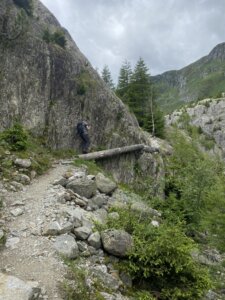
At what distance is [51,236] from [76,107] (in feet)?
55.6

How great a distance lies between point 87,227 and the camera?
1173cm

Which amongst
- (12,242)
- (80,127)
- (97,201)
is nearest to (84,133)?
(80,127)

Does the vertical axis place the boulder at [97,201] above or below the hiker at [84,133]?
below

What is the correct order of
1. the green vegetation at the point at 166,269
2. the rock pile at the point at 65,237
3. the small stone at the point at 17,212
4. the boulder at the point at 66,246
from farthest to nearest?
the small stone at the point at 17,212
the green vegetation at the point at 166,269
the boulder at the point at 66,246
the rock pile at the point at 65,237

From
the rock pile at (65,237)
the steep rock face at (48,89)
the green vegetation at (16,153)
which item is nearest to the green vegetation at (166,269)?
the rock pile at (65,237)

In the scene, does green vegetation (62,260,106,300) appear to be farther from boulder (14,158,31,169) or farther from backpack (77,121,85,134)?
backpack (77,121,85,134)

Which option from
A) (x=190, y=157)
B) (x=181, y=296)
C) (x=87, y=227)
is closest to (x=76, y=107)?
(x=87, y=227)

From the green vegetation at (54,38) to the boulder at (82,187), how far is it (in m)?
14.7

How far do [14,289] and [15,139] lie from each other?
39.8 ft

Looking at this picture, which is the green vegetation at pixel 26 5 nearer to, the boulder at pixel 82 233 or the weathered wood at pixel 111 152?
the weathered wood at pixel 111 152

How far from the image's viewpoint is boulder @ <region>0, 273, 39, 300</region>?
7070 millimetres

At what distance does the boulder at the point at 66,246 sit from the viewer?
32.7 feet

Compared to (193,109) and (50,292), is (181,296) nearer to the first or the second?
(50,292)

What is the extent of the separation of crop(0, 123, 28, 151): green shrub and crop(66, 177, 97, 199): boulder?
172 inches
